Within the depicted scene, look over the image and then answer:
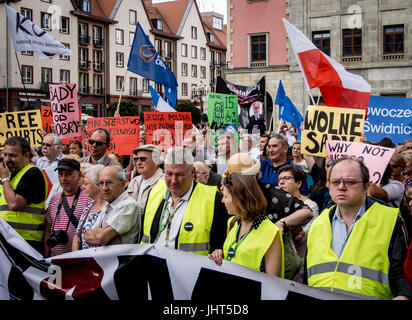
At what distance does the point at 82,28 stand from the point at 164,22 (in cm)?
1544

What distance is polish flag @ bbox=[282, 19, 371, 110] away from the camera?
7770mm

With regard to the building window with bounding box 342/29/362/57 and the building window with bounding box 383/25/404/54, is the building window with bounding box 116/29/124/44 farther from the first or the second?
the building window with bounding box 383/25/404/54

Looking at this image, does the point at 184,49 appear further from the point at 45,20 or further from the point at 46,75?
the point at 46,75

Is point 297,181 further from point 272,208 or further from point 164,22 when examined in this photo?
point 164,22

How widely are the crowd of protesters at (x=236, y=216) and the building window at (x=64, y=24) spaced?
45714mm

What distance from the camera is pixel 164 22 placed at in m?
62.7

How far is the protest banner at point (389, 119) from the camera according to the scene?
318 inches


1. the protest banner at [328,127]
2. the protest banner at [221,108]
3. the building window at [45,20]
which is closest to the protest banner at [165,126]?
the protest banner at [221,108]

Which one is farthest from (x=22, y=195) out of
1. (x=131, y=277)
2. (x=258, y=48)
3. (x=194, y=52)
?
(x=194, y=52)

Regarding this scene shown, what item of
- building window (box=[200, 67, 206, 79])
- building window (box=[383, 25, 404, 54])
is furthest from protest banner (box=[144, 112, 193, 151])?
building window (box=[200, 67, 206, 79])

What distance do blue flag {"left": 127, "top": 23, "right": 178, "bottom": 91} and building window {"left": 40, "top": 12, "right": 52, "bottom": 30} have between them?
124 feet

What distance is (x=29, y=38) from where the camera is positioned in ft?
35.1

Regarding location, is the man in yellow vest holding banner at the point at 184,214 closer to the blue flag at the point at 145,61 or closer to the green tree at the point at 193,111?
the blue flag at the point at 145,61

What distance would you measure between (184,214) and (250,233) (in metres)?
0.69
